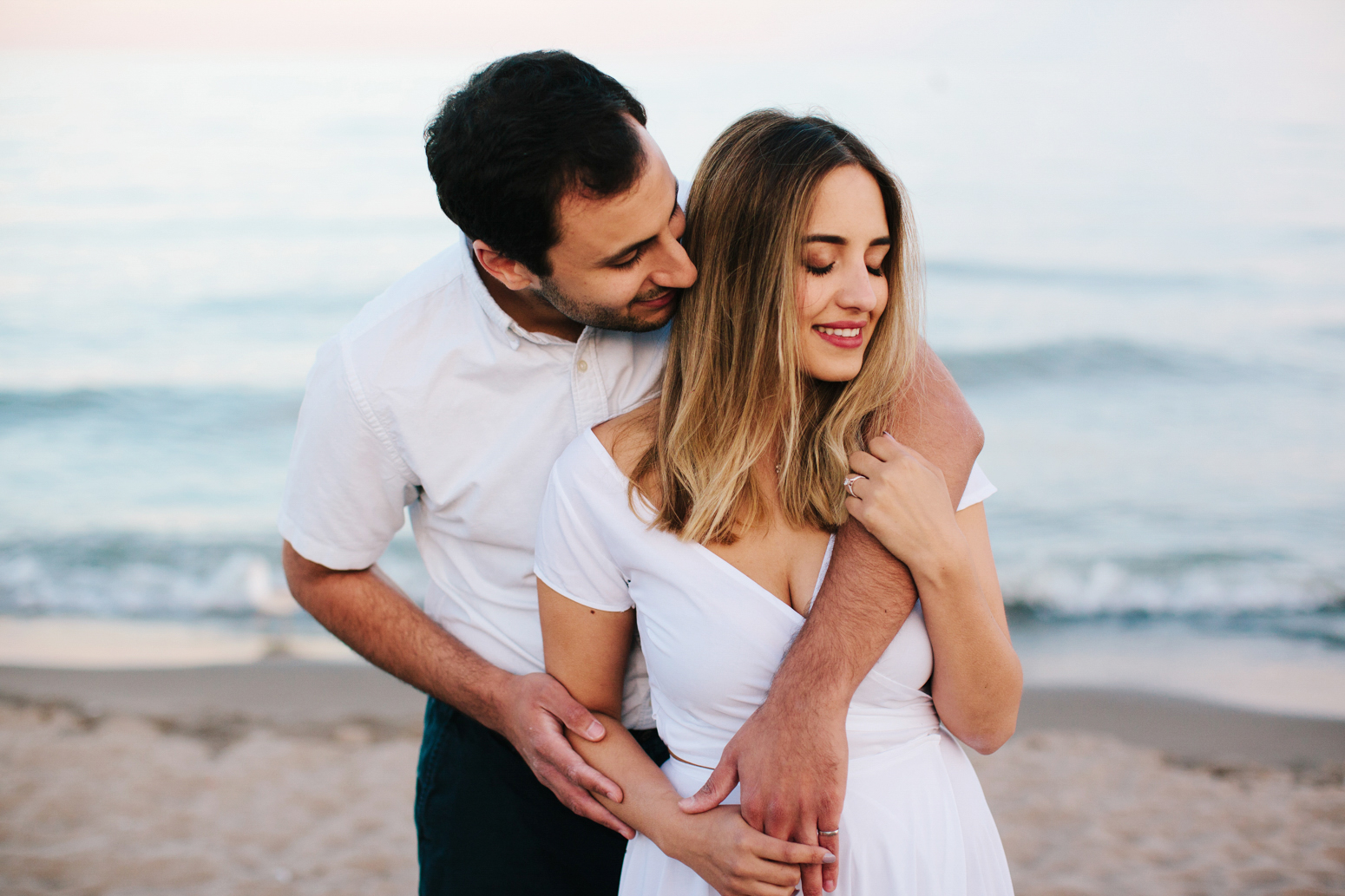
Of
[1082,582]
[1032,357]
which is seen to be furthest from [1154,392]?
[1082,582]

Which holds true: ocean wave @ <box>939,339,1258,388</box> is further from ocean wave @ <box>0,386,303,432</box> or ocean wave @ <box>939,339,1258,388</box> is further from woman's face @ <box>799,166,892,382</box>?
woman's face @ <box>799,166,892,382</box>

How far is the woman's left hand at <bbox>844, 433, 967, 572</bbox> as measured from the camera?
1778mm

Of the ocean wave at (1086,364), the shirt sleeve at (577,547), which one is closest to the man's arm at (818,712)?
the shirt sleeve at (577,547)

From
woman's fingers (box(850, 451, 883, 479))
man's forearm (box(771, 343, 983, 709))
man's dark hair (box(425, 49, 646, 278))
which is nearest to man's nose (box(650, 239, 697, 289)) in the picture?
man's dark hair (box(425, 49, 646, 278))

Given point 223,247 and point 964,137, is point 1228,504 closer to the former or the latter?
point 964,137

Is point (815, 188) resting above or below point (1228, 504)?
above

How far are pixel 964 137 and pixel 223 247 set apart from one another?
529 inches

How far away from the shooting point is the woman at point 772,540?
183 cm

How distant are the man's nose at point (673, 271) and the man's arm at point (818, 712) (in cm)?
64

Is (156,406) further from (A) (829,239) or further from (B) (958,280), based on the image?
(B) (958,280)

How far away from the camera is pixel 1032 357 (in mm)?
11758

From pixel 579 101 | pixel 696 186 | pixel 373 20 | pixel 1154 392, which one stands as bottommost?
pixel 1154 392

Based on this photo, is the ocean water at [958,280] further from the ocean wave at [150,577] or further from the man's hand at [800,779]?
the man's hand at [800,779]

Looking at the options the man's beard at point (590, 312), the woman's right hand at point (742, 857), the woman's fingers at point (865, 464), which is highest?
the man's beard at point (590, 312)
